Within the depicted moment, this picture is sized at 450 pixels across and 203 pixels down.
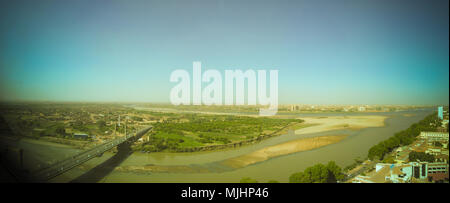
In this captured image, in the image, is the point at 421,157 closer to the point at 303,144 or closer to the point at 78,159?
the point at 303,144

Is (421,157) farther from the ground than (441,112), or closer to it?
closer to it

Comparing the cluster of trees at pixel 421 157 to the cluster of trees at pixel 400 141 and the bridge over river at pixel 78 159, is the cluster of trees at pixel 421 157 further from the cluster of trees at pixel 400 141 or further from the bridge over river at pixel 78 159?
the bridge over river at pixel 78 159

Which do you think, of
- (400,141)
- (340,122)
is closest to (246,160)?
(340,122)

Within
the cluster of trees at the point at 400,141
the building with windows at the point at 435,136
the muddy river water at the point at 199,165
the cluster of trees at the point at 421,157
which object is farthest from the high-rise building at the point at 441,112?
the muddy river water at the point at 199,165

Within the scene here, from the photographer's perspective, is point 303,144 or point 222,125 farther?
point 303,144

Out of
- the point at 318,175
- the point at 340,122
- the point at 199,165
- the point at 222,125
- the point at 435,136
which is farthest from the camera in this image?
the point at 340,122

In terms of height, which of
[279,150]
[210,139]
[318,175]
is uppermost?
[210,139]

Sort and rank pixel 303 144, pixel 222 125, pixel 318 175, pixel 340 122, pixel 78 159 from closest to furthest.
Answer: pixel 78 159
pixel 318 175
pixel 222 125
pixel 303 144
pixel 340 122

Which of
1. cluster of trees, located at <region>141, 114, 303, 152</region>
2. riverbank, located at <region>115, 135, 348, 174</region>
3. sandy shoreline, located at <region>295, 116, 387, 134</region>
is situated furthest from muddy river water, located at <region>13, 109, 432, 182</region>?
sandy shoreline, located at <region>295, 116, 387, 134</region>
